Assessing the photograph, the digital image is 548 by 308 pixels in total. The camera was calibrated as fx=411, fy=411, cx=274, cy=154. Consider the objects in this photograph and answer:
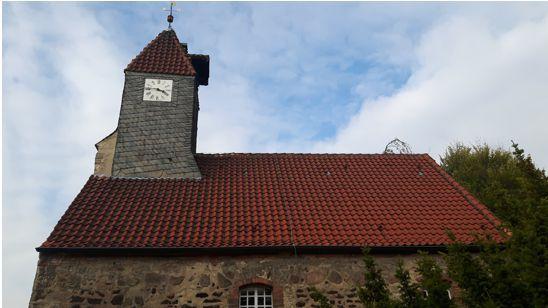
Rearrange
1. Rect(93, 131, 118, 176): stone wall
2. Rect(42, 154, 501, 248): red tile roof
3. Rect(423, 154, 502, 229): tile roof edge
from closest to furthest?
Rect(42, 154, 501, 248): red tile roof
Rect(423, 154, 502, 229): tile roof edge
Rect(93, 131, 118, 176): stone wall

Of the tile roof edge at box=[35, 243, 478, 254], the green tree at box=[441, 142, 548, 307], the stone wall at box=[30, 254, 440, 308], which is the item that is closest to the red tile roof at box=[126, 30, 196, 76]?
the tile roof edge at box=[35, 243, 478, 254]

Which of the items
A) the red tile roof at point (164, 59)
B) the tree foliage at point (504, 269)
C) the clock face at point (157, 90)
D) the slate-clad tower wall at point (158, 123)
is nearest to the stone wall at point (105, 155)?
the slate-clad tower wall at point (158, 123)

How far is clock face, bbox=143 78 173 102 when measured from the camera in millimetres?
11854

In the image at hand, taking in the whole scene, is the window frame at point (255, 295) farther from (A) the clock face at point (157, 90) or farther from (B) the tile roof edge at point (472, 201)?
(A) the clock face at point (157, 90)

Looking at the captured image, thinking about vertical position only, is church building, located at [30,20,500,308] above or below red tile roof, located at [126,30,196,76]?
below

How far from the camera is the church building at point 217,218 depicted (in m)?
8.02

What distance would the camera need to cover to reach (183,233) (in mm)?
8617

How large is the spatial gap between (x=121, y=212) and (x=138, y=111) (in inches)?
137

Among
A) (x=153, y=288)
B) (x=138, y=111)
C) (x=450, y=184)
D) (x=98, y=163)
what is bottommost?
(x=153, y=288)

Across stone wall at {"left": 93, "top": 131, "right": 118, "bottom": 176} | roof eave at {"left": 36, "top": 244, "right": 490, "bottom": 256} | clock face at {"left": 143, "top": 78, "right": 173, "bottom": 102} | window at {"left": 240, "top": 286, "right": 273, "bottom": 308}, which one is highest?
clock face at {"left": 143, "top": 78, "right": 173, "bottom": 102}

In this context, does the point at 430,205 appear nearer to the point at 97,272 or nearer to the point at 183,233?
the point at 183,233

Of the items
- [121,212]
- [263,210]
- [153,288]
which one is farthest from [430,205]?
[121,212]

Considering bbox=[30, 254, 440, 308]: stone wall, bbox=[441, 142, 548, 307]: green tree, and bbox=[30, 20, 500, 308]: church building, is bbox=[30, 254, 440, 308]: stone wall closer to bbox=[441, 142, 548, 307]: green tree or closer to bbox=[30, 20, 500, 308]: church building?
bbox=[30, 20, 500, 308]: church building

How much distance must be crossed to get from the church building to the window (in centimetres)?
2
